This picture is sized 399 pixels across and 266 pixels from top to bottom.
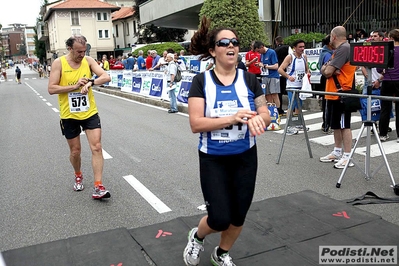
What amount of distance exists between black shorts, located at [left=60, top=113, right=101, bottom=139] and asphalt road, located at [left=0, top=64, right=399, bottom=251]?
88 centimetres

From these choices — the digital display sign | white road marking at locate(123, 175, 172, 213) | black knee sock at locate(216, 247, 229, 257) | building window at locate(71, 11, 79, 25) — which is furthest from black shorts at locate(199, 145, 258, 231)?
building window at locate(71, 11, 79, 25)

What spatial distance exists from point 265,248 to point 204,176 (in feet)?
3.88

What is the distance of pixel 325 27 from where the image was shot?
22.1 m

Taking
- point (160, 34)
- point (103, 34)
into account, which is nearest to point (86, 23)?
point (103, 34)

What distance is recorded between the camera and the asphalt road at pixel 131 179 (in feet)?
16.3

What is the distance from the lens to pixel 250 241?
165 inches

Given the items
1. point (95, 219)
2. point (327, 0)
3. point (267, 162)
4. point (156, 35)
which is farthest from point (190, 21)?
point (95, 219)

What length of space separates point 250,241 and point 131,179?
9.46ft

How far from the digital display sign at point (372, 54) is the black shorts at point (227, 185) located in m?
3.13

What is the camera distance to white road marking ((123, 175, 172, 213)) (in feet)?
17.4

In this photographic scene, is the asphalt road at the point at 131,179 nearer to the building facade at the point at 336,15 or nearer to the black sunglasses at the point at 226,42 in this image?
the black sunglasses at the point at 226,42

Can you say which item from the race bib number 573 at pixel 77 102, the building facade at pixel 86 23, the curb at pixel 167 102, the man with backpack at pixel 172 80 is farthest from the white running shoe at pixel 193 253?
the building facade at pixel 86 23

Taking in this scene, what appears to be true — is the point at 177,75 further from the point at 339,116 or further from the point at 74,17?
the point at 74,17

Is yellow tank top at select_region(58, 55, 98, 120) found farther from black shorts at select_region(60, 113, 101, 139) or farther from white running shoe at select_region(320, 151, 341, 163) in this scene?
white running shoe at select_region(320, 151, 341, 163)
